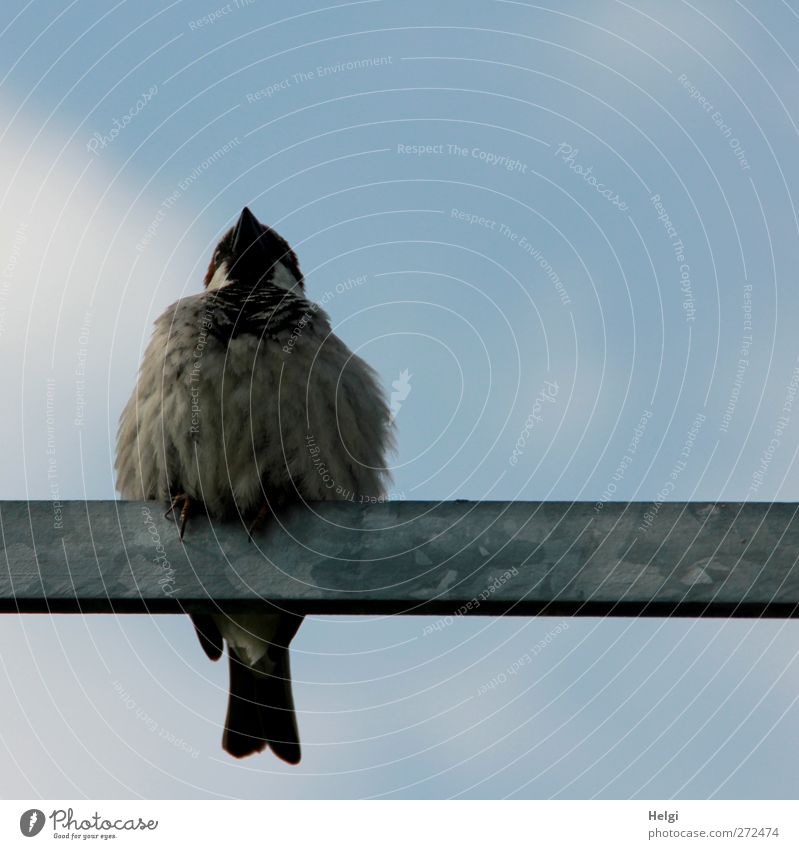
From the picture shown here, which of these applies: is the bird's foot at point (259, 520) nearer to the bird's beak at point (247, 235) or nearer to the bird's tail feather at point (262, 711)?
the bird's tail feather at point (262, 711)

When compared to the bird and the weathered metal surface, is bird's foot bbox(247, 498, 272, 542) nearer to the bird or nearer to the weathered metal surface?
the weathered metal surface

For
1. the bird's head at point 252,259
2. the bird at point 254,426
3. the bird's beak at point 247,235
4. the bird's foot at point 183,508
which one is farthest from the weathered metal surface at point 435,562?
the bird's beak at point 247,235

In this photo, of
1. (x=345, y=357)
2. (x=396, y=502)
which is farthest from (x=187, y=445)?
(x=396, y=502)

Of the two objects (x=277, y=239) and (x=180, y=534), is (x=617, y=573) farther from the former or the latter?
(x=277, y=239)

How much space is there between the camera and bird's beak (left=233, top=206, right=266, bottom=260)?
17.9ft

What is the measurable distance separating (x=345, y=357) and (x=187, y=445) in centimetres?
83

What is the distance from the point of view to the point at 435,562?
2.71m

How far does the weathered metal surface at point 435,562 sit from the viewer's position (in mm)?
2648

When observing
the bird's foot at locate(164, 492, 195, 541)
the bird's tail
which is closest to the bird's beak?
the bird's tail

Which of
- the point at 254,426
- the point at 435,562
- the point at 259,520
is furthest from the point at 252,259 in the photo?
the point at 435,562

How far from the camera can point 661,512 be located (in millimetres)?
2719

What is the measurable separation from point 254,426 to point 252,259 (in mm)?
1328

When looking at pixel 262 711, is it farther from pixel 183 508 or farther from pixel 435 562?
pixel 435 562

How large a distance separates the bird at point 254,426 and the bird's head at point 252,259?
0.86ft
